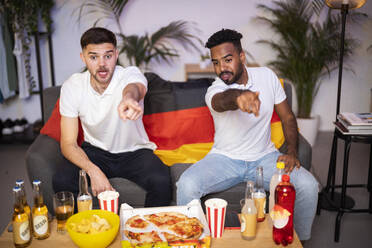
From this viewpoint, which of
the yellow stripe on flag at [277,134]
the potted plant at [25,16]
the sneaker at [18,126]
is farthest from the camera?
the sneaker at [18,126]

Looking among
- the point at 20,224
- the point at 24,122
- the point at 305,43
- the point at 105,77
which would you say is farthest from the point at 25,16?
the point at 20,224

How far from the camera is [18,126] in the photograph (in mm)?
4145

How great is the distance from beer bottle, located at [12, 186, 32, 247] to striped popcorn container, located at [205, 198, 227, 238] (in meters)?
0.66

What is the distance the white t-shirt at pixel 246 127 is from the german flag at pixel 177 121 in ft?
1.12

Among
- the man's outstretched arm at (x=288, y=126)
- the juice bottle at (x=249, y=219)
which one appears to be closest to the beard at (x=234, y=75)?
the man's outstretched arm at (x=288, y=126)

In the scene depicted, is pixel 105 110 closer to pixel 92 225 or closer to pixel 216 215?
pixel 92 225

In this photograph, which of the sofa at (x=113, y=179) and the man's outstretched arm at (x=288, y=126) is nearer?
the sofa at (x=113, y=179)

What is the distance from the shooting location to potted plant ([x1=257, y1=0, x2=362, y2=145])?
12.6 feet

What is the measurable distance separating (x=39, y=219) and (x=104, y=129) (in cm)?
83

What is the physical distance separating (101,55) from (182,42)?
229 cm

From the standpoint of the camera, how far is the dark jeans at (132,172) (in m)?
2.02

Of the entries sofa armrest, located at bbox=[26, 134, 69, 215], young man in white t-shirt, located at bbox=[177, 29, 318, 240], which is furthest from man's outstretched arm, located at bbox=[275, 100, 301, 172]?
sofa armrest, located at bbox=[26, 134, 69, 215]

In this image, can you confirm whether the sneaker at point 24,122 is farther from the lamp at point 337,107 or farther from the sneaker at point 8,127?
the lamp at point 337,107

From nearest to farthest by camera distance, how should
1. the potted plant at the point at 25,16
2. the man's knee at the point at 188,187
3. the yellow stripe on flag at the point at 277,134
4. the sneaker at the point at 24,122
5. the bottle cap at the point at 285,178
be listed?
1. the bottle cap at the point at 285,178
2. the man's knee at the point at 188,187
3. the yellow stripe on flag at the point at 277,134
4. the potted plant at the point at 25,16
5. the sneaker at the point at 24,122
